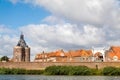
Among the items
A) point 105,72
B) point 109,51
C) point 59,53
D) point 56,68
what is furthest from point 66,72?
point 59,53

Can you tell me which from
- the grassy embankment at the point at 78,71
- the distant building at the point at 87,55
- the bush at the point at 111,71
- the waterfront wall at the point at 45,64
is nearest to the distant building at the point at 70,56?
the distant building at the point at 87,55

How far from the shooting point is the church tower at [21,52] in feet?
261

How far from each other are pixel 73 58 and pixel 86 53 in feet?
10.2

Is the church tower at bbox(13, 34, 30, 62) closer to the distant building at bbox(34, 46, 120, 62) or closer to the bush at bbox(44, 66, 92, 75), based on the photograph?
the distant building at bbox(34, 46, 120, 62)

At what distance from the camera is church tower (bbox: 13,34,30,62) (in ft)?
261

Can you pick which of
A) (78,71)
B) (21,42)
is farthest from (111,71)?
(21,42)

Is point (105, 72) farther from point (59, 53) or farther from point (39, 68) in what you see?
point (59, 53)

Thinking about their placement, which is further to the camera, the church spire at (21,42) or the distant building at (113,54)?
the church spire at (21,42)

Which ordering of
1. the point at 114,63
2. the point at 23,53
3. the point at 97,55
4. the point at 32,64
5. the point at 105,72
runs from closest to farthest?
the point at 105,72 → the point at 114,63 → the point at 32,64 → the point at 97,55 → the point at 23,53

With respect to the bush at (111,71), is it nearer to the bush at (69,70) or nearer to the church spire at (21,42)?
the bush at (69,70)

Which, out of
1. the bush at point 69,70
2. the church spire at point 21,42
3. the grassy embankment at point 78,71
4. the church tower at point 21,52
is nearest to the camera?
the grassy embankment at point 78,71

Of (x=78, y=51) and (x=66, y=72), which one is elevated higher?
(x=78, y=51)

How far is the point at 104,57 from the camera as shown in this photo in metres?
72.1

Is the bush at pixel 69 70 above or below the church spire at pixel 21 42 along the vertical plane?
below
